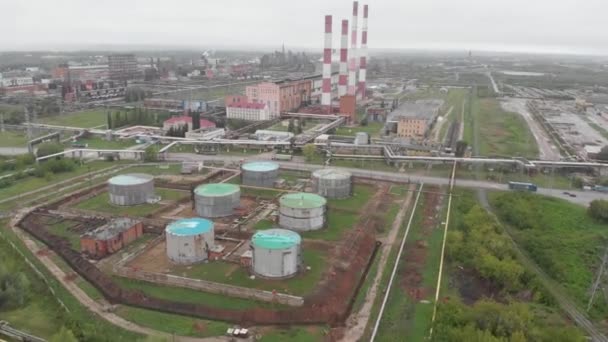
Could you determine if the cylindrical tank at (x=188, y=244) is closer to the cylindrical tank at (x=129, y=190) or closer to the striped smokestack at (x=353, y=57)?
the cylindrical tank at (x=129, y=190)

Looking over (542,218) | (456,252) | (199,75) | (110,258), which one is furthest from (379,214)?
(199,75)

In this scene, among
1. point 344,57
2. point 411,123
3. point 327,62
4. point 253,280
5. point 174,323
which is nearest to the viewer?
point 174,323

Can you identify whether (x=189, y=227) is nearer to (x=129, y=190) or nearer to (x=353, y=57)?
(x=129, y=190)

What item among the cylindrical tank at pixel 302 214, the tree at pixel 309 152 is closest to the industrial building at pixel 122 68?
the tree at pixel 309 152

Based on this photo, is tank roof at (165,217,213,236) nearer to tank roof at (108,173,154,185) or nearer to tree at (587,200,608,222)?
tank roof at (108,173,154,185)

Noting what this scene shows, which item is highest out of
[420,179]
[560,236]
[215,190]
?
[215,190]

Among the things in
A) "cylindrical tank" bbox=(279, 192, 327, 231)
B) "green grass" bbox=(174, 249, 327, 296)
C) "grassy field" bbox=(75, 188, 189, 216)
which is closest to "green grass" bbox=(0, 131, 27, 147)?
"grassy field" bbox=(75, 188, 189, 216)

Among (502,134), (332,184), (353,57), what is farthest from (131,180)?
(353,57)
